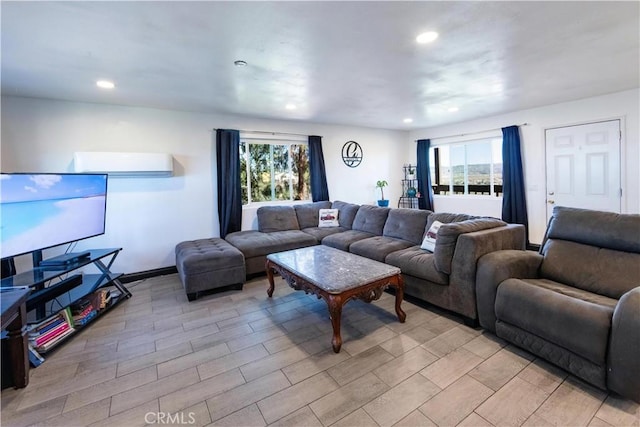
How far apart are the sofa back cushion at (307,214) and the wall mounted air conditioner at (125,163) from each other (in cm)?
211

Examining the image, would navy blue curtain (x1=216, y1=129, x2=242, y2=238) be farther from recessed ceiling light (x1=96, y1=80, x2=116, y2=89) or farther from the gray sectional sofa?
recessed ceiling light (x1=96, y1=80, x2=116, y2=89)

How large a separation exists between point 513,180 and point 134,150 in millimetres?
6051

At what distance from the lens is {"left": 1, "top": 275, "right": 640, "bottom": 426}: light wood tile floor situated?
1.67 meters

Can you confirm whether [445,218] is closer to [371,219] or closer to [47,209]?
[371,219]

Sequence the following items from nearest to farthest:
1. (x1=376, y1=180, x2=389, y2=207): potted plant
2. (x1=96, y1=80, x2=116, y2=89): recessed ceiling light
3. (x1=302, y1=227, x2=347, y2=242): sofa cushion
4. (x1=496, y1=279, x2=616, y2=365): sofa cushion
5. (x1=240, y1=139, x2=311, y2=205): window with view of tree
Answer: (x1=496, y1=279, x2=616, y2=365): sofa cushion
(x1=96, y1=80, x2=116, y2=89): recessed ceiling light
(x1=302, y1=227, x2=347, y2=242): sofa cushion
(x1=240, y1=139, x2=311, y2=205): window with view of tree
(x1=376, y1=180, x2=389, y2=207): potted plant

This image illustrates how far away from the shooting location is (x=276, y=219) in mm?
4938

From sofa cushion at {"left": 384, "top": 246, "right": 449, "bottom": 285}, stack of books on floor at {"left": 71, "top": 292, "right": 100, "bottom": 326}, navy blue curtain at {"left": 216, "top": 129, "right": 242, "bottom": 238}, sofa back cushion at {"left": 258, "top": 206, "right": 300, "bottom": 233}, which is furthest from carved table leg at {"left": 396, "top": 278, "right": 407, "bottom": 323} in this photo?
navy blue curtain at {"left": 216, "top": 129, "right": 242, "bottom": 238}

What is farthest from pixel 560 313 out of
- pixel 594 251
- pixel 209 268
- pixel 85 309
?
pixel 85 309

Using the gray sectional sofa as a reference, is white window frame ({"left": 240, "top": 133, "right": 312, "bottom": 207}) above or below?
above

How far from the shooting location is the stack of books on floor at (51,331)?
2326mm

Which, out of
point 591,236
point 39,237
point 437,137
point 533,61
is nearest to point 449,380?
point 591,236

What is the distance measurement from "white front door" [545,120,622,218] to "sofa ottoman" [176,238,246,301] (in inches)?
199

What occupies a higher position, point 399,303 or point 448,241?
point 448,241

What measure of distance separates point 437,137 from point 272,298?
517 centimetres
